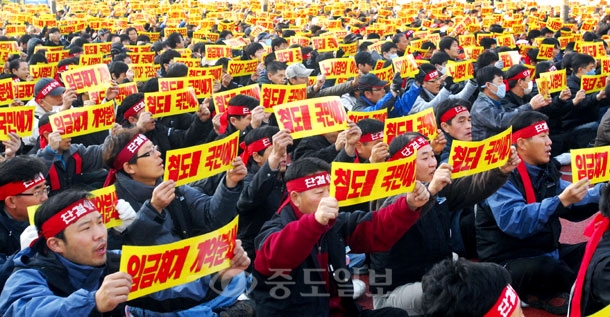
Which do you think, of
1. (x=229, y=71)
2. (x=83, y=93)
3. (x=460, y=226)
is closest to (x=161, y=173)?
(x=460, y=226)

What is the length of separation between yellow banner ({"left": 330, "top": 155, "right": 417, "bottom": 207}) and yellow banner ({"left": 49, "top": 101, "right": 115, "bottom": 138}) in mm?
3266

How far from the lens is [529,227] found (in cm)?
479

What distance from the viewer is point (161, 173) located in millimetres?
4883

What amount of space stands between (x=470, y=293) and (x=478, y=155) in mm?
2025

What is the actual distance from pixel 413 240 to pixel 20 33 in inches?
639

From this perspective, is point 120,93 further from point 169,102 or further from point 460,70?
point 460,70

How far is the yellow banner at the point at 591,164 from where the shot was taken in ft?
15.5

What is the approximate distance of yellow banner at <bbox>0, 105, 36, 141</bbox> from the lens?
21.2 feet

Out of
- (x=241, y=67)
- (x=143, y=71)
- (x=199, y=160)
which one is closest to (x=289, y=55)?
(x=241, y=67)

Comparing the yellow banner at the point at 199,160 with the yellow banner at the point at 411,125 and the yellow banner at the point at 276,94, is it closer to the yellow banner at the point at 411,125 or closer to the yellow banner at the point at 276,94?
the yellow banner at the point at 411,125

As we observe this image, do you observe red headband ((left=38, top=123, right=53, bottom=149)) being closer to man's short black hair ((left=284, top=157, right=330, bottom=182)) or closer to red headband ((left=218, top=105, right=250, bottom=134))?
red headband ((left=218, top=105, right=250, bottom=134))

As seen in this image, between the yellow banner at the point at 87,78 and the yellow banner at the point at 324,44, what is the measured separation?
533cm

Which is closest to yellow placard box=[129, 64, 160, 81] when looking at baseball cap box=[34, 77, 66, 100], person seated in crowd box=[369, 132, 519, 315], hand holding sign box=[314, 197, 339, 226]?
baseball cap box=[34, 77, 66, 100]

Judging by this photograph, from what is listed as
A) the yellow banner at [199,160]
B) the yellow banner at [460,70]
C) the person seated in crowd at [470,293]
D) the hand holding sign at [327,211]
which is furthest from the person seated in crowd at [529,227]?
the yellow banner at [460,70]
